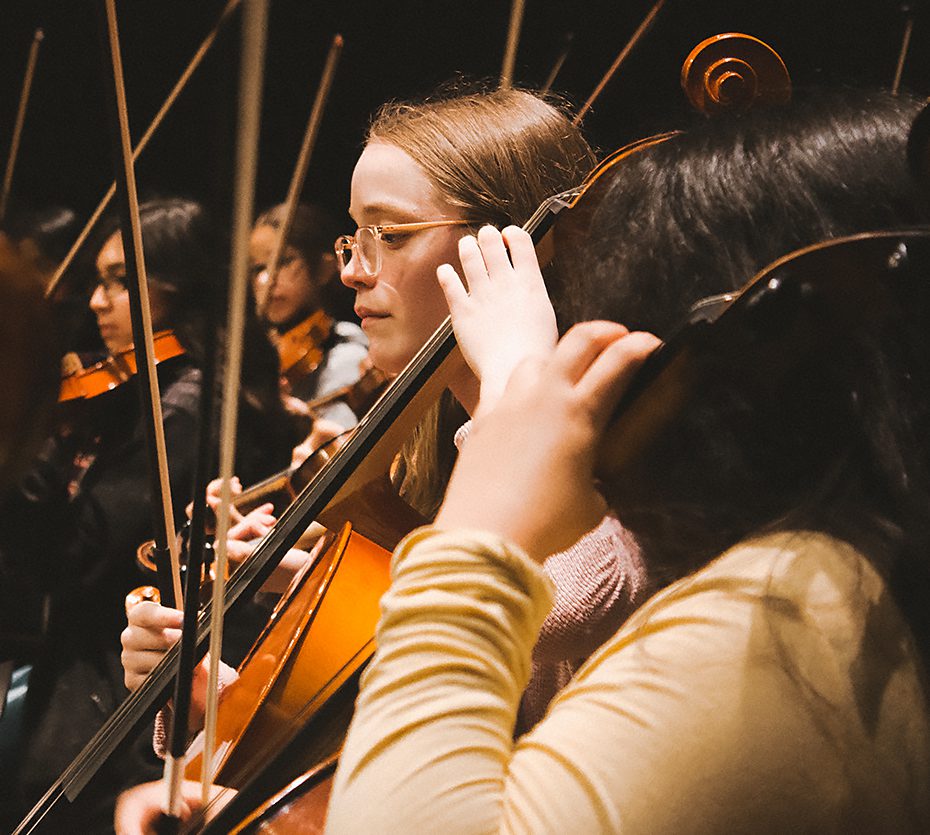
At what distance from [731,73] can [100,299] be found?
1.50 metres

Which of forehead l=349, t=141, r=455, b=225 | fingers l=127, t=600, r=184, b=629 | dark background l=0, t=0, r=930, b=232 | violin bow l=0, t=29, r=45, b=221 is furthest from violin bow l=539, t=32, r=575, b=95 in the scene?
violin bow l=0, t=29, r=45, b=221

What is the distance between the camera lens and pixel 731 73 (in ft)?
2.46

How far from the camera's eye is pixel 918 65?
1.50m

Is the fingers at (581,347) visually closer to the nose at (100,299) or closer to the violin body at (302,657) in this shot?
the violin body at (302,657)

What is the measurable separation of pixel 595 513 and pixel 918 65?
1.36 m

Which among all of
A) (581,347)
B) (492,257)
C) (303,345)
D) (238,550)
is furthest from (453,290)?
(303,345)

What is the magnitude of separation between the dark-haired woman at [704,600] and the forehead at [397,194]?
515mm

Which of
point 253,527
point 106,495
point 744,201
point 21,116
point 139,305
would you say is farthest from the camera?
point 21,116

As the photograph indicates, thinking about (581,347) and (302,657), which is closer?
(581,347)

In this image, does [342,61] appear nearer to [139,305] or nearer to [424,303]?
[424,303]

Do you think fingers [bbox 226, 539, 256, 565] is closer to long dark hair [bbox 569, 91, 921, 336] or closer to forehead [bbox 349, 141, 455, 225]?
forehead [bbox 349, 141, 455, 225]

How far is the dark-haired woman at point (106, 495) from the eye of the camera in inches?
Result: 55.1

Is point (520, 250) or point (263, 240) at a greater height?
point (520, 250)

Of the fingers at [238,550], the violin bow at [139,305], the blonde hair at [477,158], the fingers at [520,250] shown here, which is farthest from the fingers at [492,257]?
the fingers at [238,550]
